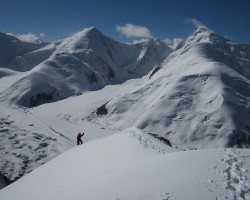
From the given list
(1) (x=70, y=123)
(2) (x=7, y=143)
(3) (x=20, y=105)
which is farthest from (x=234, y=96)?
(3) (x=20, y=105)

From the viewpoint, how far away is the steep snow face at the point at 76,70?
95.1m

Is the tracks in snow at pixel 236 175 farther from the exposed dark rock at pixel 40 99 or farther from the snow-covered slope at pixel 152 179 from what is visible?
the exposed dark rock at pixel 40 99

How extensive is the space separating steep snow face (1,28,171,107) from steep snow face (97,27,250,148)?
88.8 ft

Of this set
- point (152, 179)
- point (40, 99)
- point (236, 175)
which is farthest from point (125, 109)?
point (236, 175)

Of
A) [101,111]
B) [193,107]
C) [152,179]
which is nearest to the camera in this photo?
[152,179]

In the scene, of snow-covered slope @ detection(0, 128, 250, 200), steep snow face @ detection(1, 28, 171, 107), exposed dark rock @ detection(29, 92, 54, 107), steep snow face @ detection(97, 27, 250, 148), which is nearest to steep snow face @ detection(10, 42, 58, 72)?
steep snow face @ detection(1, 28, 171, 107)

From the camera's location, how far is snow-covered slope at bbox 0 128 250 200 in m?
12.5

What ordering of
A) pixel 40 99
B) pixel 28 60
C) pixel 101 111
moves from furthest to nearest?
pixel 28 60 → pixel 40 99 → pixel 101 111

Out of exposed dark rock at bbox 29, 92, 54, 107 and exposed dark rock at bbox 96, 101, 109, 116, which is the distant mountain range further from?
exposed dark rock at bbox 96, 101, 109, 116

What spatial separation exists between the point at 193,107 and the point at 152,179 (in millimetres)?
56726

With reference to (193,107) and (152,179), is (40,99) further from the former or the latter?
(152,179)

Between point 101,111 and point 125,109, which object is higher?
point 125,109

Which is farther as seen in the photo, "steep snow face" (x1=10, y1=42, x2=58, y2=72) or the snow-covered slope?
"steep snow face" (x1=10, y1=42, x2=58, y2=72)

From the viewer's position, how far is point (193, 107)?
69.0 metres
